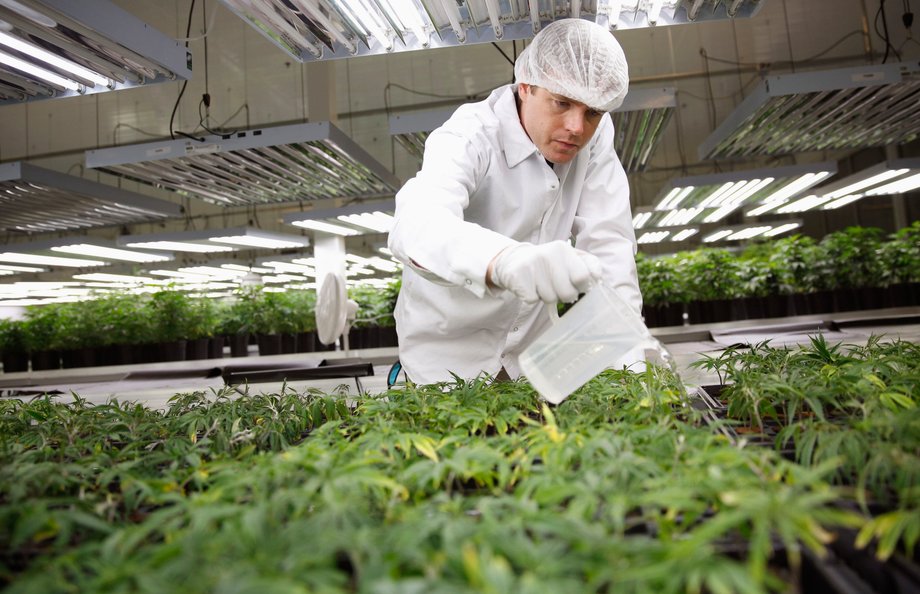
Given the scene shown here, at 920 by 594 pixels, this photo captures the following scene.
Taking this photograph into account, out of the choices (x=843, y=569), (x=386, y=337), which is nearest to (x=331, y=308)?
(x=386, y=337)

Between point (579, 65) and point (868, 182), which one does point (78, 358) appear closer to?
point (579, 65)

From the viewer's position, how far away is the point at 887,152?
883 cm

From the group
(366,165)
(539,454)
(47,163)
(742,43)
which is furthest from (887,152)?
(47,163)

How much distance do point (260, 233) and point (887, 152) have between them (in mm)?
9272

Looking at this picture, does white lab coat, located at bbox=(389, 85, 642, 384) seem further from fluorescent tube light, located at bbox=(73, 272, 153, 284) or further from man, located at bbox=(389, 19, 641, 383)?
fluorescent tube light, located at bbox=(73, 272, 153, 284)

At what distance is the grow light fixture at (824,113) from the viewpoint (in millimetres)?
2605

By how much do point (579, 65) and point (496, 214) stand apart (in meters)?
0.46

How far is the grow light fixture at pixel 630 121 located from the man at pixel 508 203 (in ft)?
2.68

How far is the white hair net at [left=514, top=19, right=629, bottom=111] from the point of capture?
58.5 inches

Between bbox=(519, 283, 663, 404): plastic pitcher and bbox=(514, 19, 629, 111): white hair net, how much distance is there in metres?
0.68

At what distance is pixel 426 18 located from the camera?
193 cm

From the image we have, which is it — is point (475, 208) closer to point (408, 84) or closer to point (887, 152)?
point (408, 84)

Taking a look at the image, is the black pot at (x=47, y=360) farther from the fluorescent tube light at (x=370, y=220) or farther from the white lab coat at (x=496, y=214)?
the white lab coat at (x=496, y=214)

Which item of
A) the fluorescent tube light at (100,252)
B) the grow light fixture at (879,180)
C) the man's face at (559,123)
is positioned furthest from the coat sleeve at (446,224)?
the fluorescent tube light at (100,252)
